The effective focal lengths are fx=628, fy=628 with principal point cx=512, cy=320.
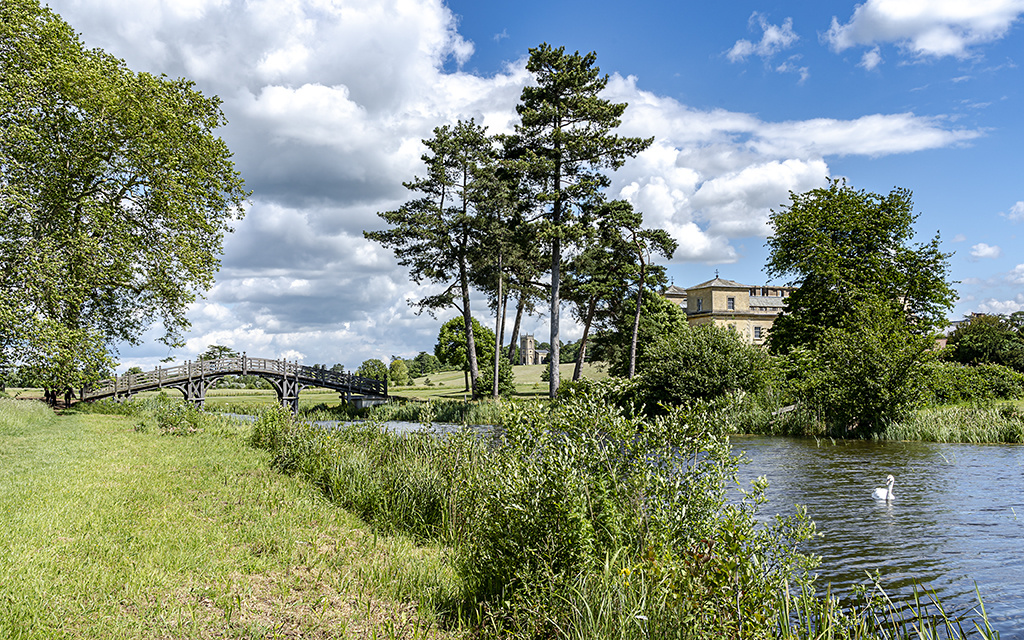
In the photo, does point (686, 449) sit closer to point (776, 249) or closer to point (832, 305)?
point (832, 305)

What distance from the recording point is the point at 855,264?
108 feet

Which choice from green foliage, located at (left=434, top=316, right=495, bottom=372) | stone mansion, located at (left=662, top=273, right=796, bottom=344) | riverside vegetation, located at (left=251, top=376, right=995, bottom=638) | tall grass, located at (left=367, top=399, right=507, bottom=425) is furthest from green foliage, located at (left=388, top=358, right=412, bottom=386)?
riverside vegetation, located at (left=251, top=376, right=995, bottom=638)

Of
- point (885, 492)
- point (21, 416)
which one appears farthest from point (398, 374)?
point (885, 492)

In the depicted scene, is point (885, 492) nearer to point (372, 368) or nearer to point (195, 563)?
point (195, 563)

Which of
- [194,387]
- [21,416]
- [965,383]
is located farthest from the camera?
[194,387]

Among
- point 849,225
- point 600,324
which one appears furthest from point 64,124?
point 849,225

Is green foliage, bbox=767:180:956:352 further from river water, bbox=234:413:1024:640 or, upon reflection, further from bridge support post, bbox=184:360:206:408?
bridge support post, bbox=184:360:206:408

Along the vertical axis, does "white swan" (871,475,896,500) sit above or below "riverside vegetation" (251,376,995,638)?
below

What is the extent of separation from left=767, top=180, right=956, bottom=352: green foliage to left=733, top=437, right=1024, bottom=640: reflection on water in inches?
612

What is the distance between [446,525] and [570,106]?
25.9 meters

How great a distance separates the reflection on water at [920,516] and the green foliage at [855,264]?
51.0 ft

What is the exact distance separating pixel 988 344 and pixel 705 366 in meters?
36.3

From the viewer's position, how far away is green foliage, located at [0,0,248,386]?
17391mm

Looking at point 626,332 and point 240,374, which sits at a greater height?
point 626,332
